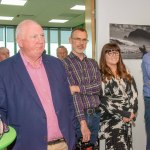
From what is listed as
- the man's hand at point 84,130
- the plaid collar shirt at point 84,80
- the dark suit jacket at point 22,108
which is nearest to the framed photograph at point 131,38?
the plaid collar shirt at point 84,80

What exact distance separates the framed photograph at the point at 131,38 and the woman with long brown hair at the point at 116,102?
0.62m

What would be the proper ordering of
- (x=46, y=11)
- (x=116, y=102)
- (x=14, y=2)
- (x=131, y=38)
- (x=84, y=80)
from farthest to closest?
(x=46, y=11) < (x=14, y=2) < (x=131, y=38) < (x=116, y=102) < (x=84, y=80)

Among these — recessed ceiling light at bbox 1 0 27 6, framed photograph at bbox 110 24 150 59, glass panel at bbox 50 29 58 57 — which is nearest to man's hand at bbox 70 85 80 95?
framed photograph at bbox 110 24 150 59

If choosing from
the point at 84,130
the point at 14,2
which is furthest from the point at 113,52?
the point at 14,2

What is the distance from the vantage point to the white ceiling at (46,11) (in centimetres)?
749

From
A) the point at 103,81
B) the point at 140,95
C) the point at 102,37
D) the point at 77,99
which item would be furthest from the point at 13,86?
the point at 140,95

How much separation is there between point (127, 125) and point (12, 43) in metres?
9.70

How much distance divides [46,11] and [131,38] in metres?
5.52

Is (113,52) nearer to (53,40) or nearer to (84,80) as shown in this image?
(84,80)

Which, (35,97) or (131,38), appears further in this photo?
(131,38)

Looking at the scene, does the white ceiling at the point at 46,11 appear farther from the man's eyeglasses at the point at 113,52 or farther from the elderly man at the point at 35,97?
the elderly man at the point at 35,97

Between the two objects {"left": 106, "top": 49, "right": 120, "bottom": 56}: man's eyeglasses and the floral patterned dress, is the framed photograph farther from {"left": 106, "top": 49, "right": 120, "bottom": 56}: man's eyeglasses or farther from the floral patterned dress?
the floral patterned dress

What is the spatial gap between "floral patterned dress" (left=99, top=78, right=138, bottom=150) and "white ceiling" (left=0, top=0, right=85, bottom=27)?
16.0ft

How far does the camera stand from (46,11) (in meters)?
8.64
